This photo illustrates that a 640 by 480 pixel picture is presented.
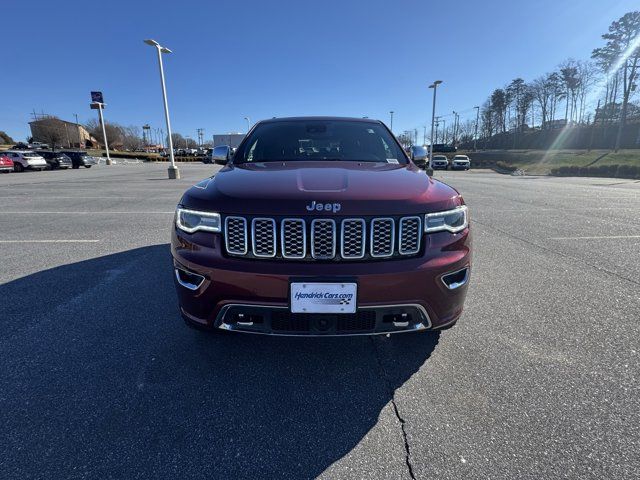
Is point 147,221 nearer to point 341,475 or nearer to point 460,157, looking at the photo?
point 341,475

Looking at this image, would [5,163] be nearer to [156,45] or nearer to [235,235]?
[156,45]

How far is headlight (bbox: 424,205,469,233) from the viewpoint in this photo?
7.07ft

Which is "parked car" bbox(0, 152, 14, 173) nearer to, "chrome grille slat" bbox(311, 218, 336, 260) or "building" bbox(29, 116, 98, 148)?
"chrome grille slat" bbox(311, 218, 336, 260)

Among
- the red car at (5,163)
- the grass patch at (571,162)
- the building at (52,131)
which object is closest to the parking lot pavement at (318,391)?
the red car at (5,163)

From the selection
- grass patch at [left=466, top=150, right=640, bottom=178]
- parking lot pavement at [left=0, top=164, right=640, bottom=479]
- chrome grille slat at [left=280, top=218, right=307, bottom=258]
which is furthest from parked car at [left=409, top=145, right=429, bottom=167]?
grass patch at [left=466, top=150, right=640, bottom=178]

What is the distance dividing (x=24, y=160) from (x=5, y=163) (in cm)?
188

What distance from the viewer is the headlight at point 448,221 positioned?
2154 millimetres

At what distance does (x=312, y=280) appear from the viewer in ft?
6.47

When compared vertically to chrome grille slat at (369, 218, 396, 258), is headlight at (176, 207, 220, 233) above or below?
above

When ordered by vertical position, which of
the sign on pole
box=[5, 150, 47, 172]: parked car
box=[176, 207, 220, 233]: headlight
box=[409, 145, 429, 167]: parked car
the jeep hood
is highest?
the sign on pole

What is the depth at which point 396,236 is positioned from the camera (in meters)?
2.09

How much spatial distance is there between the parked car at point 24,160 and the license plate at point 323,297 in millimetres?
33764

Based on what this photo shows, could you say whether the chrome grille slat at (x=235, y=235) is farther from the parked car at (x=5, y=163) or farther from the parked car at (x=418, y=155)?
the parked car at (x=5, y=163)

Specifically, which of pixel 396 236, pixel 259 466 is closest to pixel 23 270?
pixel 259 466
